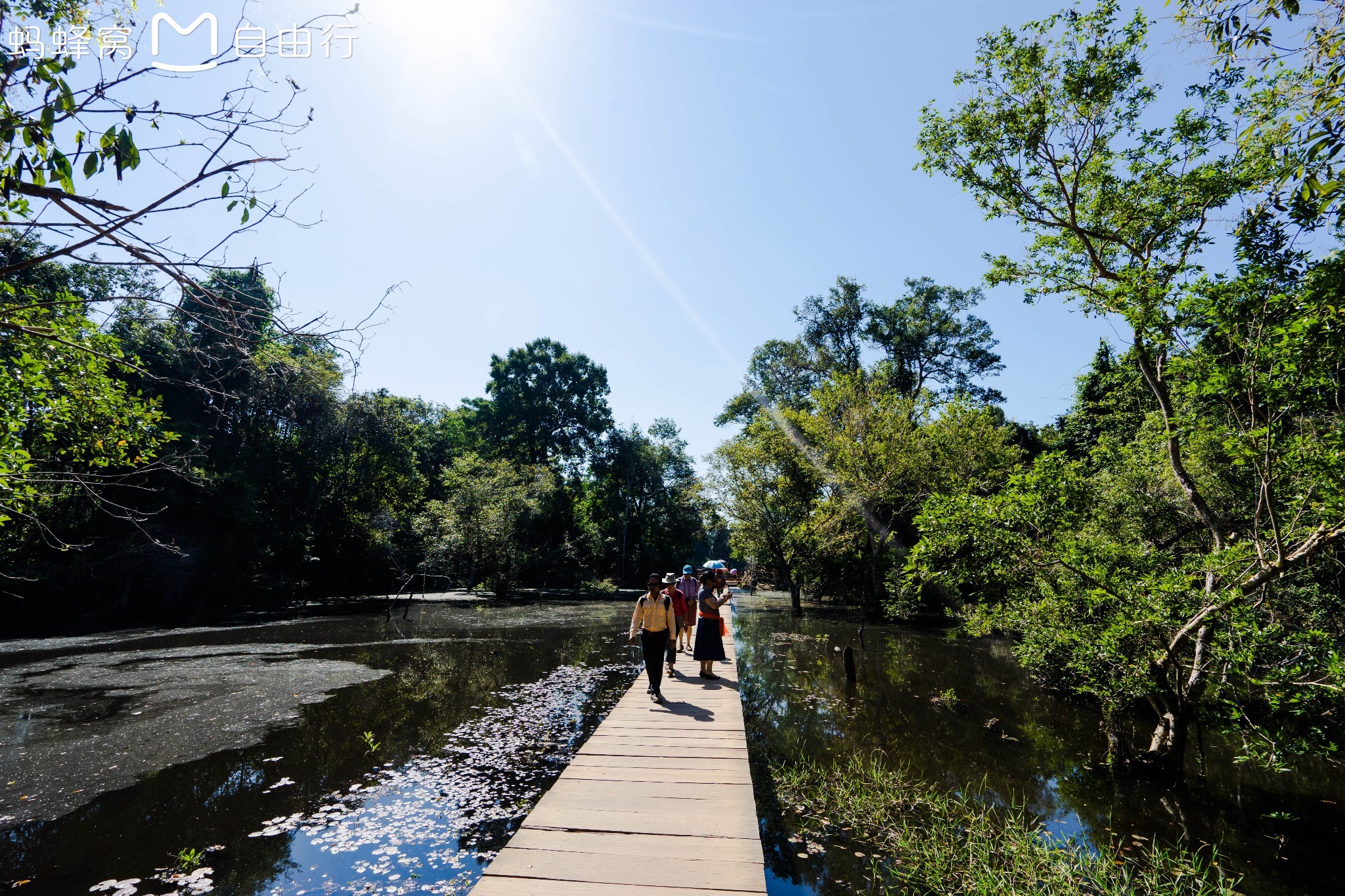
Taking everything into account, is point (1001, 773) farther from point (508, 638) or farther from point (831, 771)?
point (508, 638)

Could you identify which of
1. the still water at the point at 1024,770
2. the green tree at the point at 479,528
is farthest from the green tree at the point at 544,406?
the still water at the point at 1024,770

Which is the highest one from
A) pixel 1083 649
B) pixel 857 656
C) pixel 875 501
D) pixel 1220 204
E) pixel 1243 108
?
pixel 1243 108

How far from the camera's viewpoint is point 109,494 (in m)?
19.3

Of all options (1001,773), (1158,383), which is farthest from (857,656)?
(1158,383)

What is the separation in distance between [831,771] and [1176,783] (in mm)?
4410

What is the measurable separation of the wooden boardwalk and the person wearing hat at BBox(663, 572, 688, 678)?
2629 millimetres

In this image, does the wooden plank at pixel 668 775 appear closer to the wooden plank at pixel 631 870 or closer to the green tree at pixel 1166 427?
the wooden plank at pixel 631 870

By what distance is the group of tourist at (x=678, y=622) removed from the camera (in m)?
8.31

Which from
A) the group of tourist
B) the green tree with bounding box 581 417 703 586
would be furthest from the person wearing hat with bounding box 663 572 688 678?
the green tree with bounding box 581 417 703 586

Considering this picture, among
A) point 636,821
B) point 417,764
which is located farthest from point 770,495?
point 636,821

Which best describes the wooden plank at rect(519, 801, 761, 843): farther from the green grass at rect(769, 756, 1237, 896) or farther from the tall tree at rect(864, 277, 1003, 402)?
the tall tree at rect(864, 277, 1003, 402)

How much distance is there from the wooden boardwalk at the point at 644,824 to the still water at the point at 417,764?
1.30 metres

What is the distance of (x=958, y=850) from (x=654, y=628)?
4.28m

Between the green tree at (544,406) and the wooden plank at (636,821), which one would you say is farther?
the green tree at (544,406)
